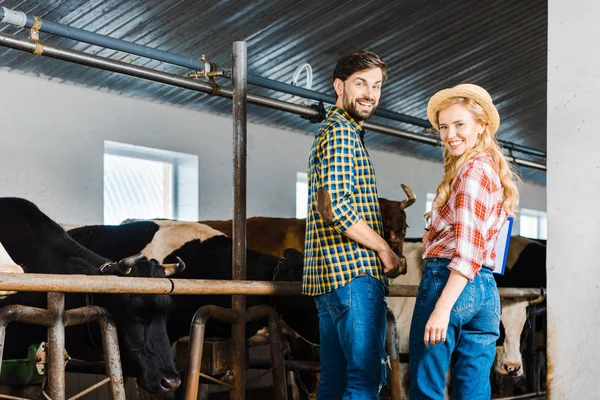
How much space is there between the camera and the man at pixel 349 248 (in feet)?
8.49

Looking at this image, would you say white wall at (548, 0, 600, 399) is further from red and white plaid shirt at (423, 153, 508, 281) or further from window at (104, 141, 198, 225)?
window at (104, 141, 198, 225)

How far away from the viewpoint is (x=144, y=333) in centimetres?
366

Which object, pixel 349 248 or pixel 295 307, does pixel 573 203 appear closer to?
pixel 349 248

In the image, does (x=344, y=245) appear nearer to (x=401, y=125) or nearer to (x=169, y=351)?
(x=169, y=351)

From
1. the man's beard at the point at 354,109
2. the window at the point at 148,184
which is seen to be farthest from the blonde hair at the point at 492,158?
the window at the point at 148,184

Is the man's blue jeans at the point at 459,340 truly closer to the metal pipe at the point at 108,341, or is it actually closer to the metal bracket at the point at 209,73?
the metal pipe at the point at 108,341

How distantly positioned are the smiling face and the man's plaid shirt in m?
0.03

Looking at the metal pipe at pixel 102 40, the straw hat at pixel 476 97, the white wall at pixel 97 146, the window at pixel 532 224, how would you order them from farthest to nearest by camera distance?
the window at pixel 532 224 < the white wall at pixel 97 146 < the metal pipe at pixel 102 40 < the straw hat at pixel 476 97

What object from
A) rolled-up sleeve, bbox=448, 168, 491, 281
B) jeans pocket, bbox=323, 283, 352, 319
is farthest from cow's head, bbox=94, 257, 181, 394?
rolled-up sleeve, bbox=448, 168, 491, 281

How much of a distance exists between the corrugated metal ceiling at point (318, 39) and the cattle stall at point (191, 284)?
65.6 inches

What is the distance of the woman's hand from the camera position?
2.32 m

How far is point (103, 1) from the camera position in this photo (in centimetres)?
543

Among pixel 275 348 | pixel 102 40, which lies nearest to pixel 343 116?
pixel 275 348

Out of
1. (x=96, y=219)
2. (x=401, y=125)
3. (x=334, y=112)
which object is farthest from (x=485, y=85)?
(x=334, y=112)
